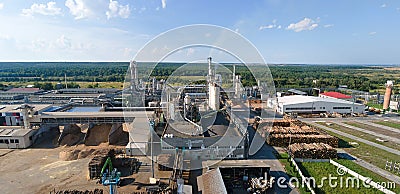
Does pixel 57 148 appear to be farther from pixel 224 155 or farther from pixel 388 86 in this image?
pixel 388 86

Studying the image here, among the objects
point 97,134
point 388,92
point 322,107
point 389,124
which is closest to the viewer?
point 97,134

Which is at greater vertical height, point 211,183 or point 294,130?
point 294,130

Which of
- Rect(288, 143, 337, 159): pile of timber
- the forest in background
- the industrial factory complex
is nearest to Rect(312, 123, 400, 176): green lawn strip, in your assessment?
the industrial factory complex

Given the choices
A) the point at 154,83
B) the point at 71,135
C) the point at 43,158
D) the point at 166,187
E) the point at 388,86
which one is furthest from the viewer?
the point at 154,83

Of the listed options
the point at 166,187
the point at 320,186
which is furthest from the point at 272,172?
the point at 166,187

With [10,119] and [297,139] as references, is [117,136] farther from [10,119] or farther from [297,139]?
[297,139]

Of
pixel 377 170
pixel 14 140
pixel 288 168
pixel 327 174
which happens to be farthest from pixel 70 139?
pixel 377 170

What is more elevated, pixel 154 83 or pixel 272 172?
pixel 154 83
